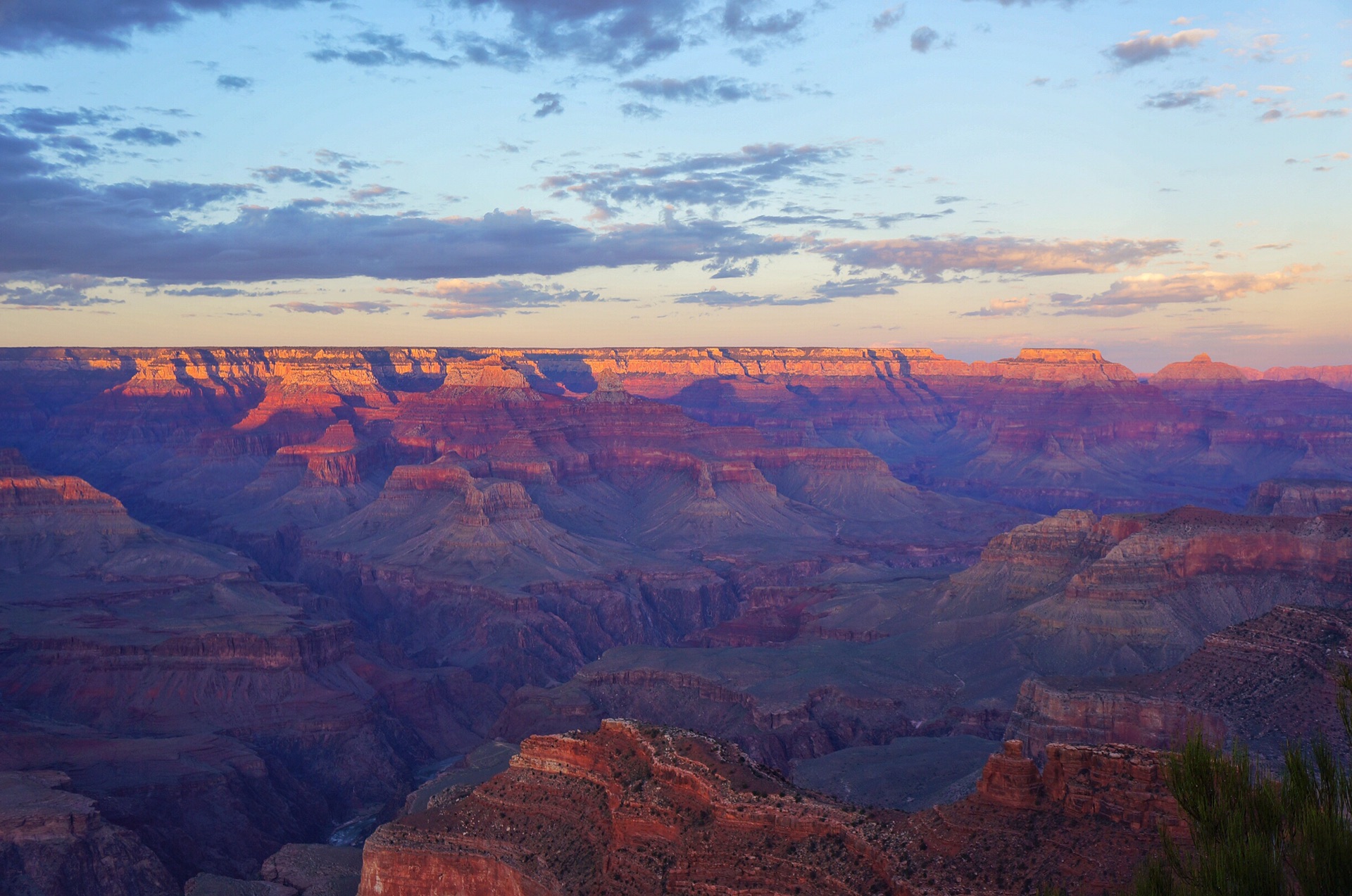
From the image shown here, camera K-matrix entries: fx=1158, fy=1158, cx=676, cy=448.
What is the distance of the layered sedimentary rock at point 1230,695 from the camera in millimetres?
57094

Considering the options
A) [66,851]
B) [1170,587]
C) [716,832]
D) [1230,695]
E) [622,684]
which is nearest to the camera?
[716,832]

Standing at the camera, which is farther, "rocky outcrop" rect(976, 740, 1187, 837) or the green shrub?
"rocky outcrop" rect(976, 740, 1187, 837)

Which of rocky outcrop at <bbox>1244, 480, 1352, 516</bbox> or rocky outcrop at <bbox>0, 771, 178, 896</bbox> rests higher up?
rocky outcrop at <bbox>1244, 480, 1352, 516</bbox>

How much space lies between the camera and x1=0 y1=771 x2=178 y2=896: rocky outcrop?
2574 inches

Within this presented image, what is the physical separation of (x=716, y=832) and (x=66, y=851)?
48.3 meters

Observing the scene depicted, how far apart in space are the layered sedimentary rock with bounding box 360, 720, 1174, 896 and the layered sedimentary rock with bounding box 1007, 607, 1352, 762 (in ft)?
86.0

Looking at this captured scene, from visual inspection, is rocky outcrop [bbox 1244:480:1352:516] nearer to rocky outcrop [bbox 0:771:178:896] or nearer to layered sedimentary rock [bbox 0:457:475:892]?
layered sedimentary rock [bbox 0:457:475:892]

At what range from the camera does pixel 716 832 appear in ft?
123

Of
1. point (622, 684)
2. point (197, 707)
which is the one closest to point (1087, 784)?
point (622, 684)

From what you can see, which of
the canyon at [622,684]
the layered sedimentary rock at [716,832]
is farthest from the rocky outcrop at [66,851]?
the layered sedimentary rock at [716,832]

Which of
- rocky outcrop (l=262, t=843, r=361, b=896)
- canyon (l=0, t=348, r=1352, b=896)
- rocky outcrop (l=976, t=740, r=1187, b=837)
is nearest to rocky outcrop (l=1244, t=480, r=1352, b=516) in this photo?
canyon (l=0, t=348, r=1352, b=896)

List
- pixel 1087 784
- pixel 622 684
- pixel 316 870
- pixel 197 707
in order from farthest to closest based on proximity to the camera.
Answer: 1. pixel 622 684
2. pixel 197 707
3. pixel 316 870
4. pixel 1087 784

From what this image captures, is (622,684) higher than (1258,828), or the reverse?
(1258,828)

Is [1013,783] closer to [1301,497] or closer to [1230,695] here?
[1230,695]
